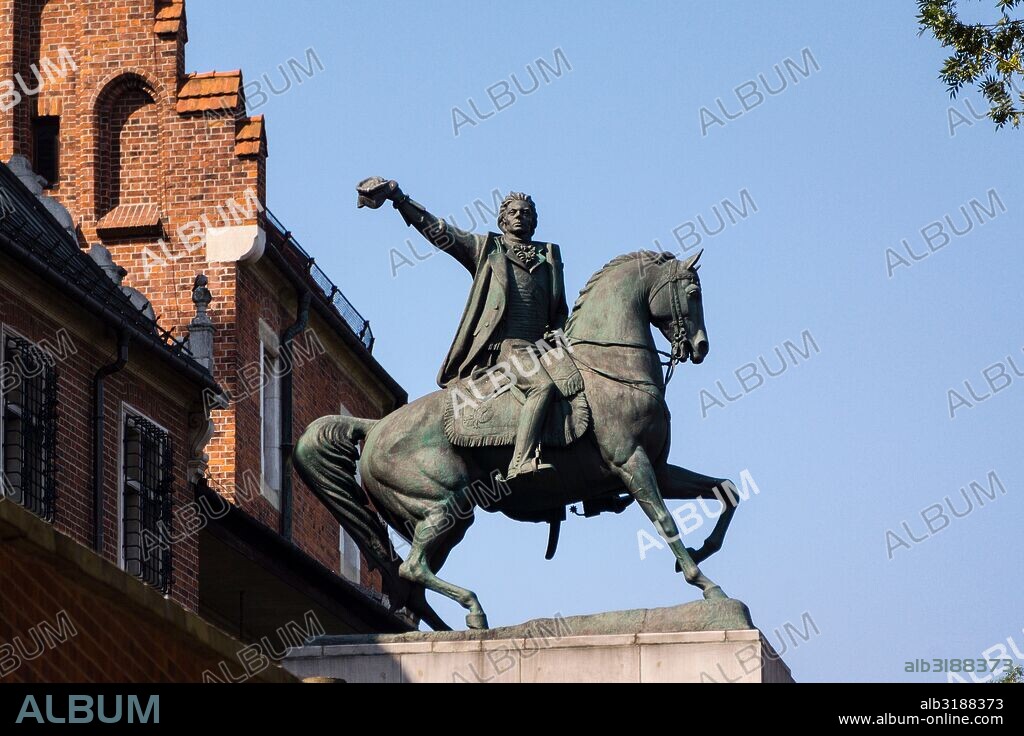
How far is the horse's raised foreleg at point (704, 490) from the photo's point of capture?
2009cm

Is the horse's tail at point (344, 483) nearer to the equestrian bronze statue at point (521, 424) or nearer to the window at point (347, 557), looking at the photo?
the equestrian bronze statue at point (521, 424)

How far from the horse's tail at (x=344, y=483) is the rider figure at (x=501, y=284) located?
0.91 meters

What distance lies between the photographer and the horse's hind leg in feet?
65.6

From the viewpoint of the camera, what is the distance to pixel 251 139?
3672cm

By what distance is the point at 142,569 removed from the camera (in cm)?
2911

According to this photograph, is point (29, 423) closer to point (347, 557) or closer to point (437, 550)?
point (437, 550)

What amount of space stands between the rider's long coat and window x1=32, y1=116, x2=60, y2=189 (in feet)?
55.0

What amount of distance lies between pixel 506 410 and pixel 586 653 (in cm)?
200

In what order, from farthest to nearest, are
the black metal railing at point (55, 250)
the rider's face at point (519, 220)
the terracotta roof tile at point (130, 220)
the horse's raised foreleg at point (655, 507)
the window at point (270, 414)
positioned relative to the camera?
the window at point (270, 414) → the terracotta roof tile at point (130, 220) → the black metal railing at point (55, 250) → the rider's face at point (519, 220) → the horse's raised foreleg at point (655, 507)

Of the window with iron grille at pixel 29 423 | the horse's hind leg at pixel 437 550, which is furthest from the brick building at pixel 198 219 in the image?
the horse's hind leg at pixel 437 550

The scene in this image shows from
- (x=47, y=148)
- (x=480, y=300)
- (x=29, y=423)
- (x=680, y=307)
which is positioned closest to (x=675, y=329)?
(x=680, y=307)

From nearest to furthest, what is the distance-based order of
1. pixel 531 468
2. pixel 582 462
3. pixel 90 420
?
pixel 531 468 < pixel 582 462 < pixel 90 420
